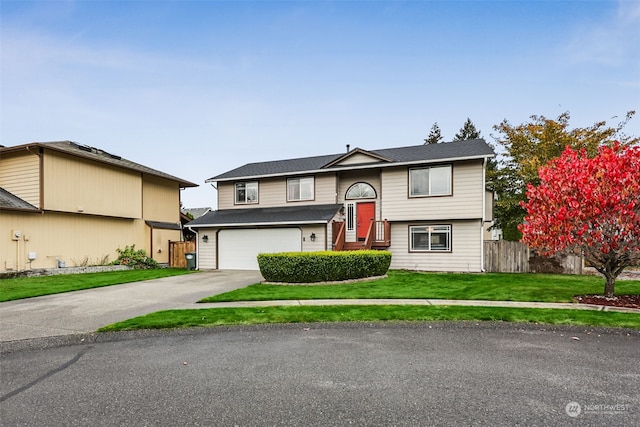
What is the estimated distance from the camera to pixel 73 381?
13.0 feet

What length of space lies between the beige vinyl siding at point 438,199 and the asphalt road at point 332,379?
31.8ft

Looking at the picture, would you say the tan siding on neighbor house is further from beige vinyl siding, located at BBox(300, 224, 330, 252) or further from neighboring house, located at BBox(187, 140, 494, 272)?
beige vinyl siding, located at BBox(300, 224, 330, 252)

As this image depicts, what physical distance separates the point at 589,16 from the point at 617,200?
1109 centimetres

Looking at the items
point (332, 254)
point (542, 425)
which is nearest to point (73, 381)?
point (542, 425)

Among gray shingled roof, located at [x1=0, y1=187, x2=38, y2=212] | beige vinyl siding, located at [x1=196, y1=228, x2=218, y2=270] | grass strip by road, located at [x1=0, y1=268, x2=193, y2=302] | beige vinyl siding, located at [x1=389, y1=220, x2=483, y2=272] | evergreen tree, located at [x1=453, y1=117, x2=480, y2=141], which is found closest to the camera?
grass strip by road, located at [x1=0, y1=268, x2=193, y2=302]

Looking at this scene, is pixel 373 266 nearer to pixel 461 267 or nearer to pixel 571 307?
pixel 461 267

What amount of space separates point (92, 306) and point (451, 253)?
1393 cm

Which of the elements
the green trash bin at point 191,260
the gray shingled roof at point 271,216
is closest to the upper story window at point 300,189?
the gray shingled roof at point 271,216

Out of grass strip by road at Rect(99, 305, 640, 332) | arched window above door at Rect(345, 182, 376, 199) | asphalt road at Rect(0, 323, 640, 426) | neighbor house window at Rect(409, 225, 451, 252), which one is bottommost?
grass strip by road at Rect(99, 305, 640, 332)

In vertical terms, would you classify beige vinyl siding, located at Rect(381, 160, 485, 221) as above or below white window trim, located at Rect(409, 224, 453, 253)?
above

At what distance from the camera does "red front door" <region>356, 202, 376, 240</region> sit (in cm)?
1730

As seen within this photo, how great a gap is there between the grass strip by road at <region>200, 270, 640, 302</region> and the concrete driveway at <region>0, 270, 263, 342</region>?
1.36 metres

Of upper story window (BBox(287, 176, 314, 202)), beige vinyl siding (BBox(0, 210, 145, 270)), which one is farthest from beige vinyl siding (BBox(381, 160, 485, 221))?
beige vinyl siding (BBox(0, 210, 145, 270))

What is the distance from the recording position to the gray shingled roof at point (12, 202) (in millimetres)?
14230
